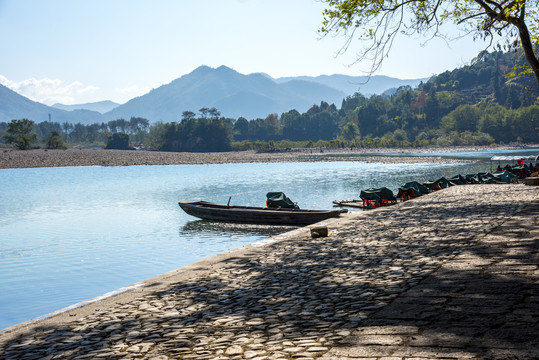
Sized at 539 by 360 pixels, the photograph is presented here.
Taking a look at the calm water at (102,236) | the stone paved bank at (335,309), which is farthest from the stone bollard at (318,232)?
the calm water at (102,236)

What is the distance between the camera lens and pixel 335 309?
6602 mm

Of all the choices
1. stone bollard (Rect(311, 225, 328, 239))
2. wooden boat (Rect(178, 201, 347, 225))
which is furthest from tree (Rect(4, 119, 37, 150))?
stone bollard (Rect(311, 225, 328, 239))

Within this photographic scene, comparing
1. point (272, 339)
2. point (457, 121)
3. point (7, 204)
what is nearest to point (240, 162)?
point (7, 204)

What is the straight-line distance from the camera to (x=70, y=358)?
5957 millimetres

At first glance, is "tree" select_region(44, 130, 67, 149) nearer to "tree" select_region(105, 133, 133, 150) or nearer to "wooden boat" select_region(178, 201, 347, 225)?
"tree" select_region(105, 133, 133, 150)

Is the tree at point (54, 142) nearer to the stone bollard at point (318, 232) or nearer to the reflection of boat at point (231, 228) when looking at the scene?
the reflection of boat at point (231, 228)

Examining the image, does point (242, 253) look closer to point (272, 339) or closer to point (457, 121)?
point (272, 339)

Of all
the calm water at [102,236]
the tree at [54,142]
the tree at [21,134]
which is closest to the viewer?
the calm water at [102,236]

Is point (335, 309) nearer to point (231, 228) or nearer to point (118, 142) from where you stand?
point (231, 228)

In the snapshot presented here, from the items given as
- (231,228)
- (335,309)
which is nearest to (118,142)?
(231,228)

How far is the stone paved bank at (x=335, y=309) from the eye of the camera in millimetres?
5090

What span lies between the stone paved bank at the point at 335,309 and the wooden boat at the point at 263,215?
14475 mm

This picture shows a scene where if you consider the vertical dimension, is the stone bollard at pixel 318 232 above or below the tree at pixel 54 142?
below

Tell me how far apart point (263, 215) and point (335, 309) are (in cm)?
2181
